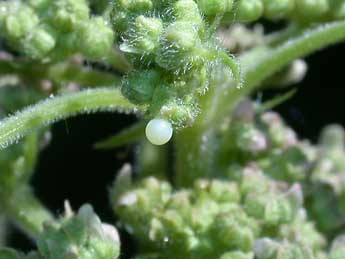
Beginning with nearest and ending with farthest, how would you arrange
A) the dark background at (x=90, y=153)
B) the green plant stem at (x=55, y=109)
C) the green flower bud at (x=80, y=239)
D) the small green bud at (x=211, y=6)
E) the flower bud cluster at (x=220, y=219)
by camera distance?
the small green bud at (x=211, y=6) → the green plant stem at (x=55, y=109) → the green flower bud at (x=80, y=239) → the flower bud cluster at (x=220, y=219) → the dark background at (x=90, y=153)

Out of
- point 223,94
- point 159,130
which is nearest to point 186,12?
point 159,130

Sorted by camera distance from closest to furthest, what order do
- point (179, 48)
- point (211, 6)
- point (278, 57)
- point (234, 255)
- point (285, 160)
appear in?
point (179, 48) < point (211, 6) < point (234, 255) < point (278, 57) < point (285, 160)

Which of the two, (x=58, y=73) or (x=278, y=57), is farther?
(x=58, y=73)

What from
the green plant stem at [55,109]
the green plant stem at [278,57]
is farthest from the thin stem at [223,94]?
the green plant stem at [55,109]

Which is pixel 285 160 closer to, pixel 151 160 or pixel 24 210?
pixel 151 160

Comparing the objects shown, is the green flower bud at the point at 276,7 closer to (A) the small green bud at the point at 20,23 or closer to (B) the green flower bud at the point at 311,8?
(B) the green flower bud at the point at 311,8

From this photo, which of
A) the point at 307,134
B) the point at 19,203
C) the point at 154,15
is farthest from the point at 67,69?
the point at 307,134

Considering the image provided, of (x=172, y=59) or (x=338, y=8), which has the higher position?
(x=338, y=8)
